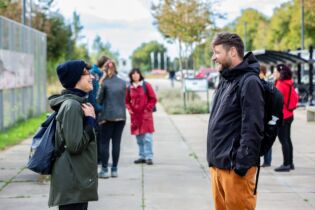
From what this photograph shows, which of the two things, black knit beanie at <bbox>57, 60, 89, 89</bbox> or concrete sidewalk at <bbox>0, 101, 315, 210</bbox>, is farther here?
concrete sidewalk at <bbox>0, 101, 315, 210</bbox>

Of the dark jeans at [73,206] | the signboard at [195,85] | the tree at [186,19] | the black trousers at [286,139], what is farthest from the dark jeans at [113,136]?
the tree at [186,19]

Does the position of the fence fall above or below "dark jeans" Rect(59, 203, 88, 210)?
above

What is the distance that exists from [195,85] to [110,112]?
1538 cm

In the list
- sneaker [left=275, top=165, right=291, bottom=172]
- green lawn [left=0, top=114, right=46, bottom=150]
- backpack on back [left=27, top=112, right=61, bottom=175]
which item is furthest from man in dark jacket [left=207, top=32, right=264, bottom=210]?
green lawn [left=0, top=114, right=46, bottom=150]

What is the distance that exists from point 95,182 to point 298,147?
8.84 metres

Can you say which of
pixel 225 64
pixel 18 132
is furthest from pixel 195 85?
pixel 225 64

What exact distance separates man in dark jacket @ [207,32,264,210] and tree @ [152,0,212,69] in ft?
82.4

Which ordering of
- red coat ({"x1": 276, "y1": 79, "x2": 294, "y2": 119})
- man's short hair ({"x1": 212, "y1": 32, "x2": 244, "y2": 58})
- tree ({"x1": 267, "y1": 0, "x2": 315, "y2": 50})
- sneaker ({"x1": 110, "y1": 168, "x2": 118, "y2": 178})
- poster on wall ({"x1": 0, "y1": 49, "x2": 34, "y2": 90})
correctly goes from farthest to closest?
tree ({"x1": 267, "y1": 0, "x2": 315, "y2": 50}), poster on wall ({"x1": 0, "y1": 49, "x2": 34, "y2": 90}), red coat ({"x1": 276, "y1": 79, "x2": 294, "y2": 119}), sneaker ({"x1": 110, "y1": 168, "x2": 118, "y2": 178}), man's short hair ({"x1": 212, "y1": 32, "x2": 244, "y2": 58})

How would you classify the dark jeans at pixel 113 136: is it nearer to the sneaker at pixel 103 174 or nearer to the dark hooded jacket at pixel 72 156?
the sneaker at pixel 103 174

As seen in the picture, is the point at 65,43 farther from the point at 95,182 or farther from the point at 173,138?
the point at 95,182

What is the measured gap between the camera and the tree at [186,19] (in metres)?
29.5

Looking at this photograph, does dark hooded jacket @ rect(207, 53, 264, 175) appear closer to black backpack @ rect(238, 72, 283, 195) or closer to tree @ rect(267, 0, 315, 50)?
black backpack @ rect(238, 72, 283, 195)

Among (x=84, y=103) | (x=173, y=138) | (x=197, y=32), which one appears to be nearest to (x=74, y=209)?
(x=84, y=103)

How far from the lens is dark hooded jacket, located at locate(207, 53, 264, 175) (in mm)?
4211
